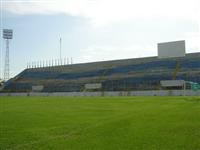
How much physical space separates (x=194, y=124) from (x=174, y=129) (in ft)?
5.28

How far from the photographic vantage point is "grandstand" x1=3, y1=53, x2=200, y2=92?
254 feet

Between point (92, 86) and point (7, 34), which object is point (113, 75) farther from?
point (7, 34)

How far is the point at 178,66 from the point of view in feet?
260

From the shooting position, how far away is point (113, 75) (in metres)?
87.9

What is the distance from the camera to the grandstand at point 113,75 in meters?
77.4

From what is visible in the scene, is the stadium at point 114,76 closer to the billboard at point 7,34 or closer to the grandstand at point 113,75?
the grandstand at point 113,75

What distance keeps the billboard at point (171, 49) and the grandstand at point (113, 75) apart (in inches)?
116

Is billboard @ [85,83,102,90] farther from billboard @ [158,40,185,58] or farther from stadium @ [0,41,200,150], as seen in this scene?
billboard @ [158,40,185,58]

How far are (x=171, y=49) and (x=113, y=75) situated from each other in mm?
16596

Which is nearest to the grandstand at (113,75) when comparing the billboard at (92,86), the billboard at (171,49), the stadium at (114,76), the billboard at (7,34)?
the stadium at (114,76)

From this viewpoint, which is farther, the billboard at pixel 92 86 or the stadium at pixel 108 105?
the billboard at pixel 92 86

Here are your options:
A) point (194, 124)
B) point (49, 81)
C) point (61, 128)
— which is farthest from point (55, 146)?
point (49, 81)

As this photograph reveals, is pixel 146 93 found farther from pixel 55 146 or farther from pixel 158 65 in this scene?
pixel 55 146

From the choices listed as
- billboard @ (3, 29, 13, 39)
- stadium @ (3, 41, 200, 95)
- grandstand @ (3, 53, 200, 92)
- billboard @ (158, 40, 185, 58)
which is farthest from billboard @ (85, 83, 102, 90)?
billboard @ (3, 29, 13, 39)
